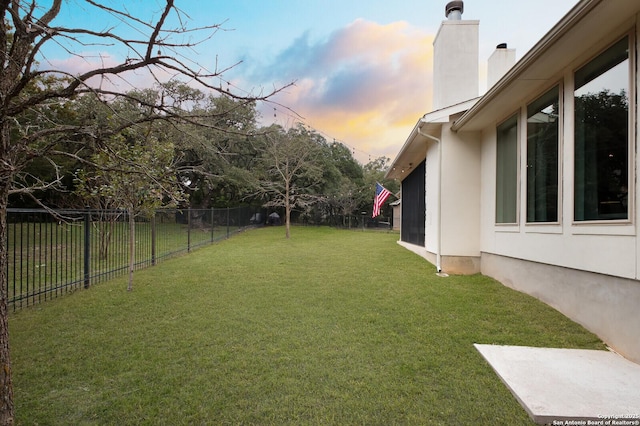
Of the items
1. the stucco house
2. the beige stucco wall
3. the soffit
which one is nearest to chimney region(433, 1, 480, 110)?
the stucco house

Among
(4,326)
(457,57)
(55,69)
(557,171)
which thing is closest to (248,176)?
(457,57)

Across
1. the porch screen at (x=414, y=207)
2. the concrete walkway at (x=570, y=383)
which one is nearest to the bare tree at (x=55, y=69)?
the concrete walkway at (x=570, y=383)

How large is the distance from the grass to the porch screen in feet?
13.5

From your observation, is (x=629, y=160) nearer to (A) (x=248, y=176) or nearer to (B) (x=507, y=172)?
(B) (x=507, y=172)

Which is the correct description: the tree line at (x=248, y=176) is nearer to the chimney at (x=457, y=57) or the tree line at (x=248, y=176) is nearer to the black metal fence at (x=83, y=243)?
the black metal fence at (x=83, y=243)

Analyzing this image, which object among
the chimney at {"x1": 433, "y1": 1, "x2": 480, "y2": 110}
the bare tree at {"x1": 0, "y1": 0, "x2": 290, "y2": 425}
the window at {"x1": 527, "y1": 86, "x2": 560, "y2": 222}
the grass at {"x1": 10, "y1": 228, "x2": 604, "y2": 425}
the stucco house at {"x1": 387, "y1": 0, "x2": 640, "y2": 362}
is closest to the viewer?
the bare tree at {"x1": 0, "y1": 0, "x2": 290, "y2": 425}

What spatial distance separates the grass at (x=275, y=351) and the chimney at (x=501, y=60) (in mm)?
5064

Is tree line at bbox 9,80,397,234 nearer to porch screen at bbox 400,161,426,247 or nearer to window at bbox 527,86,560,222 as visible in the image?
window at bbox 527,86,560,222

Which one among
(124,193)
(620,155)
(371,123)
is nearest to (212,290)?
(124,193)

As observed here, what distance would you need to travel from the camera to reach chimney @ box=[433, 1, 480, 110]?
24.9 feet

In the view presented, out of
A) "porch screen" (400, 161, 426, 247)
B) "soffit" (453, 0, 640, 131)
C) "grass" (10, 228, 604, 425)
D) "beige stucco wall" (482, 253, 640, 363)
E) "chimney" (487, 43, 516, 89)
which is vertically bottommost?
"grass" (10, 228, 604, 425)

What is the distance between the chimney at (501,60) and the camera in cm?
748

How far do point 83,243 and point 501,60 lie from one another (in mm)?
9672

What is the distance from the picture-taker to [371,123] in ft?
32.0
